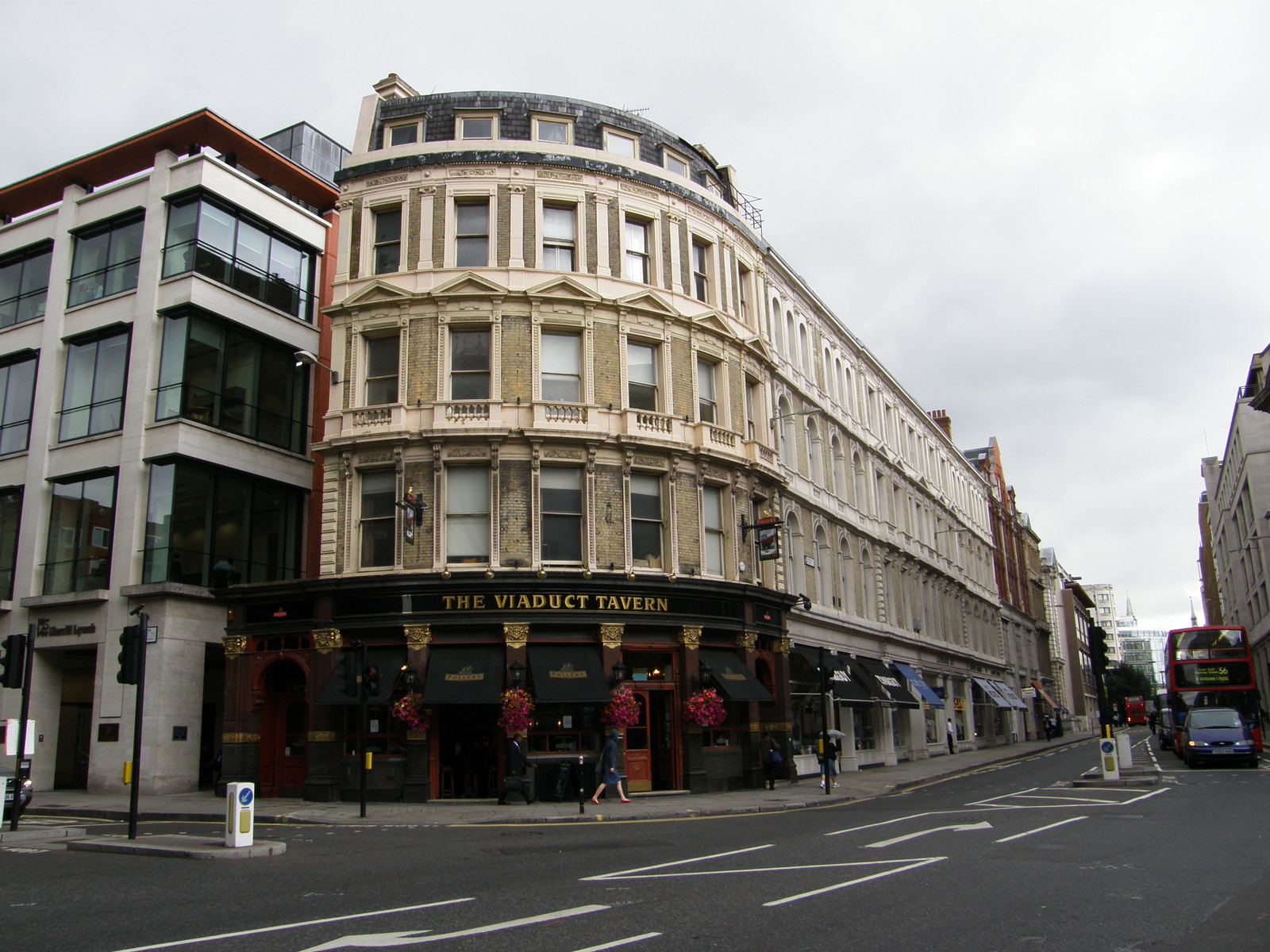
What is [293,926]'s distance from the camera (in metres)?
8.57

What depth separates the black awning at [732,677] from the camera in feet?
85.2

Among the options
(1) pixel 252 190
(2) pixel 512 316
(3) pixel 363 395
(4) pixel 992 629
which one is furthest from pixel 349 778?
(4) pixel 992 629

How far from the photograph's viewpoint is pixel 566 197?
28.1m

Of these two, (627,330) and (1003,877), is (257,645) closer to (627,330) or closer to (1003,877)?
(627,330)

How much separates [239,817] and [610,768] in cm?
1069

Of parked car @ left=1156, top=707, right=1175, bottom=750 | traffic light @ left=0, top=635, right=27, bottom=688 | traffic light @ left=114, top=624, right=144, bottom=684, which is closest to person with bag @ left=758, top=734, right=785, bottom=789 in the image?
traffic light @ left=114, top=624, right=144, bottom=684

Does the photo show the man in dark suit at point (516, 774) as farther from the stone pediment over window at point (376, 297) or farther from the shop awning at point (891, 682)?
the shop awning at point (891, 682)

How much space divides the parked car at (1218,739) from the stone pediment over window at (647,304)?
21866mm

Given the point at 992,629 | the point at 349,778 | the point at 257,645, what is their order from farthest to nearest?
the point at 992,629 < the point at 257,645 < the point at 349,778

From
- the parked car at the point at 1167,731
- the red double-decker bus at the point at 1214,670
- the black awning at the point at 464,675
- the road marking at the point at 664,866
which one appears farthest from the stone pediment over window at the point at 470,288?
the parked car at the point at 1167,731

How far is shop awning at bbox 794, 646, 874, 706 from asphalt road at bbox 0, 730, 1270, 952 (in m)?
15.5

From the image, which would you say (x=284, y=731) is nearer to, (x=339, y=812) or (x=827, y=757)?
(x=339, y=812)

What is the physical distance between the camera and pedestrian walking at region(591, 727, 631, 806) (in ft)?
75.7

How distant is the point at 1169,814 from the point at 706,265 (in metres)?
19.8
